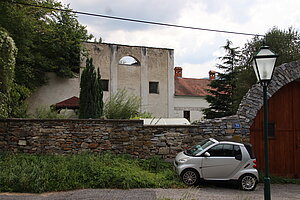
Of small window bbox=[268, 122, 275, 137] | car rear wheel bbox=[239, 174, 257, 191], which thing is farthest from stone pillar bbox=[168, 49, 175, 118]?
car rear wheel bbox=[239, 174, 257, 191]

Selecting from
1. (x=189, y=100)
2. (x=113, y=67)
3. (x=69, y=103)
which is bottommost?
(x=69, y=103)

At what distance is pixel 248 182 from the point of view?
939 cm

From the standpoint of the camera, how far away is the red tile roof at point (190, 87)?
27995 mm

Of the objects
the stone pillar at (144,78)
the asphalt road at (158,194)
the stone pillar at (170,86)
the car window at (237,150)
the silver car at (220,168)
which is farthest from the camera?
the stone pillar at (170,86)

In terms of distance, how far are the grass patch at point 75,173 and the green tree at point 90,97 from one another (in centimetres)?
756

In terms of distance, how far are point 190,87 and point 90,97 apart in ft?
46.3

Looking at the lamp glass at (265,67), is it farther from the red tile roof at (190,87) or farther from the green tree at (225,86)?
the red tile roof at (190,87)

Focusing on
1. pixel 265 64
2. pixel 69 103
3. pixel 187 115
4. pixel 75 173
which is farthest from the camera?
pixel 187 115

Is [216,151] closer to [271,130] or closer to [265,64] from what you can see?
[271,130]

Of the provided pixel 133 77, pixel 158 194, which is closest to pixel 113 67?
pixel 133 77

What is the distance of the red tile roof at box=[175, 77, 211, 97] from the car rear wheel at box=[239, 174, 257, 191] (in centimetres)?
1764

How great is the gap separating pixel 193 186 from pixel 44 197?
4.45 meters

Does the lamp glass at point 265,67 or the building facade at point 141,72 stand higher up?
the building facade at point 141,72

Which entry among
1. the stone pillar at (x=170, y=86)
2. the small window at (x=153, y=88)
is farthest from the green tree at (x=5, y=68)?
the stone pillar at (x=170, y=86)
